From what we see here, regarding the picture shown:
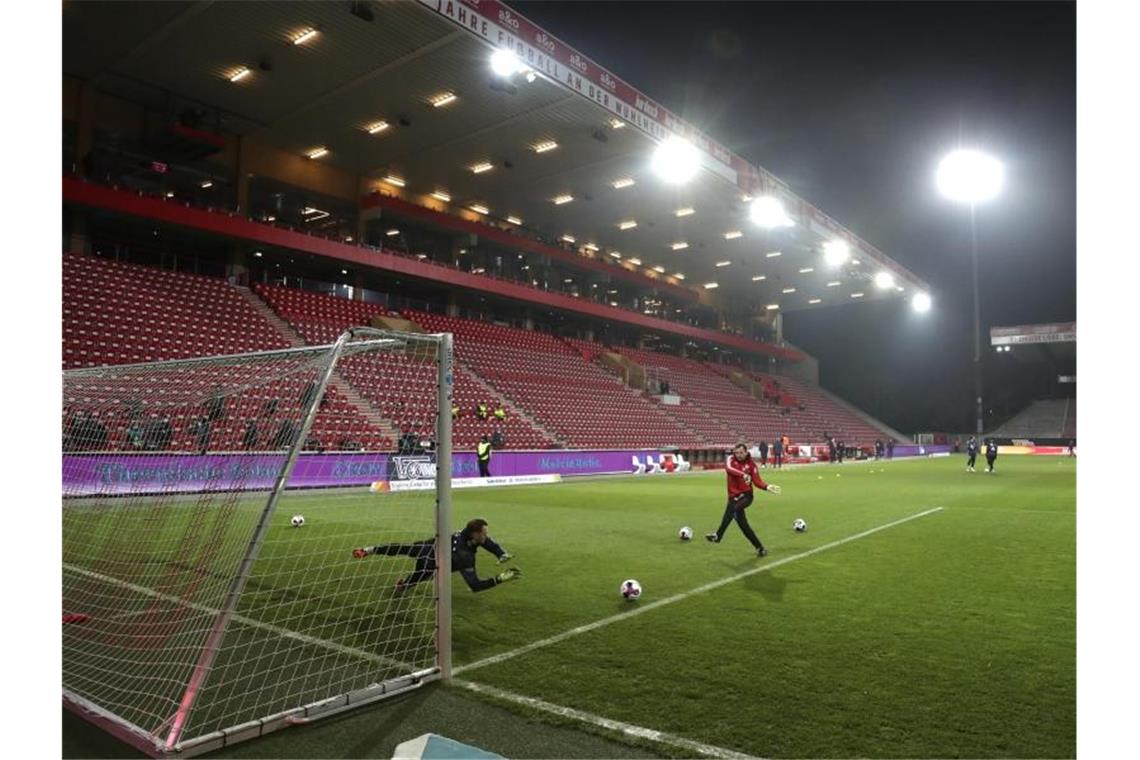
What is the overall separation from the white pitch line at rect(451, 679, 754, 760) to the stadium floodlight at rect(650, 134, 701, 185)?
996 inches

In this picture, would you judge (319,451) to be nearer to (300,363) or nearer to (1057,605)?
(300,363)

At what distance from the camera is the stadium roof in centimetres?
2088

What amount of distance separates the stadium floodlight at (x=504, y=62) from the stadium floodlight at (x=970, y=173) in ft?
77.9

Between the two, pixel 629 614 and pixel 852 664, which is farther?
pixel 629 614

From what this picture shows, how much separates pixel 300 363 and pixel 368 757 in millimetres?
3525

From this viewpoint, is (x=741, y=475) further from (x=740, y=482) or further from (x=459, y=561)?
(x=459, y=561)

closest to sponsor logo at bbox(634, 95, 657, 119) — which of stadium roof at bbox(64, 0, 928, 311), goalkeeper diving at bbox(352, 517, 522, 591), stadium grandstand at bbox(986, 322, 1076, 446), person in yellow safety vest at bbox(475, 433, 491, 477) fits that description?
stadium roof at bbox(64, 0, 928, 311)

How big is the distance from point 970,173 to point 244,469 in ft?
117

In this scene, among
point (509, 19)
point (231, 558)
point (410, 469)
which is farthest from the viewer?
point (509, 19)

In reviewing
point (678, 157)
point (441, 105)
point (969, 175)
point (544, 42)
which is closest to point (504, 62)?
point (544, 42)

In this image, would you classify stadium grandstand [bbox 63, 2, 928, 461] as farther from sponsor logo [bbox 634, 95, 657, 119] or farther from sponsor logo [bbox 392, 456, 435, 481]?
sponsor logo [bbox 392, 456, 435, 481]

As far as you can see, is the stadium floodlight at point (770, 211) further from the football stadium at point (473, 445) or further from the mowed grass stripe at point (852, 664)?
the mowed grass stripe at point (852, 664)

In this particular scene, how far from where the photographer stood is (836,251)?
4188cm

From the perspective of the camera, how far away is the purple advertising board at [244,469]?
926 cm
